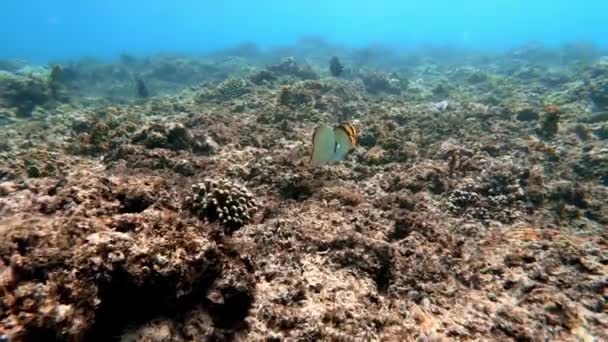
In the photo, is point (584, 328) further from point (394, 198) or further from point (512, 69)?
Result: point (512, 69)

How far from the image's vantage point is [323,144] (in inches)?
168

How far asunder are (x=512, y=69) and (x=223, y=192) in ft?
94.9

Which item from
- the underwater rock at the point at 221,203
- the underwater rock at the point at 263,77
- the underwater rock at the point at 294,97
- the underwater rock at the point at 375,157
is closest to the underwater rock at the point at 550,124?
the underwater rock at the point at 375,157

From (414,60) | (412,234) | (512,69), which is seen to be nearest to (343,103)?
(412,234)

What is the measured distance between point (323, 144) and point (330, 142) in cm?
8

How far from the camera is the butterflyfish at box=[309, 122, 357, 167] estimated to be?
4219 mm

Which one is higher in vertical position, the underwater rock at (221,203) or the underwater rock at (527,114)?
the underwater rock at (221,203)

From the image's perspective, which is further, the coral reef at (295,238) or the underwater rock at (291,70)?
the underwater rock at (291,70)

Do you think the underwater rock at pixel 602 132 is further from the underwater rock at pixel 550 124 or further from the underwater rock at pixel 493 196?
the underwater rock at pixel 493 196

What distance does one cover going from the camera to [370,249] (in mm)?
4125

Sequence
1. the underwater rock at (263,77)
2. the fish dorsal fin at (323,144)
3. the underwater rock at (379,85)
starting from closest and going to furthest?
the fish dorsal fin at (323,144) → the underwater rock at (263,77) → the underwater rock at (379,85)

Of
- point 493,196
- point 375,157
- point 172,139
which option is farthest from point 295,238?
point 375,157

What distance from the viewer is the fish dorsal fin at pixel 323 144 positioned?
13.8ft

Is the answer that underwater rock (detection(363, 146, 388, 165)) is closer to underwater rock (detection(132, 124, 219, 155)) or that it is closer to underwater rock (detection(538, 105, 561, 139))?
underwater rock (detection(132, 124, 219, 155))
